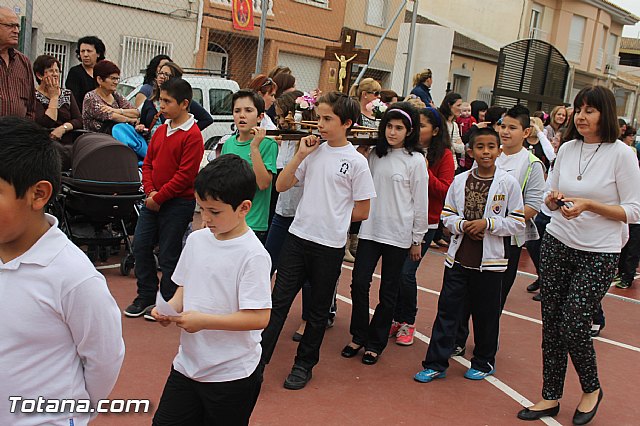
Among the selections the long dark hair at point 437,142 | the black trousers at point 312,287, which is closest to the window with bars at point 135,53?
the long dark hair at point 437,142

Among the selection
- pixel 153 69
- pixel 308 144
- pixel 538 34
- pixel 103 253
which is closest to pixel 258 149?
pixel 308 144

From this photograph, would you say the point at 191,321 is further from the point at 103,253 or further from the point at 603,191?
the point at 103,253

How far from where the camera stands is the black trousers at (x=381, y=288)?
5.59m

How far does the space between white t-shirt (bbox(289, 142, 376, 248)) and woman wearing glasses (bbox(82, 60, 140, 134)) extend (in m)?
3.43

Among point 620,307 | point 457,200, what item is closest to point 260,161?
point 457,200

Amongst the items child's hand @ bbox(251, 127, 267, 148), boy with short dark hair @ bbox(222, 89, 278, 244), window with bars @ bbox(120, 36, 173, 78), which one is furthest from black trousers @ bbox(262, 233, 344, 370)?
window with bars @ bbox(120, 36, 173, 78)

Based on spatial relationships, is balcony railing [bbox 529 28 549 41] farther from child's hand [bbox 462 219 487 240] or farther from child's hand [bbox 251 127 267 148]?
child's hand [bbox 251 127 267 148]

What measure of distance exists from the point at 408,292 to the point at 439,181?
0.97m

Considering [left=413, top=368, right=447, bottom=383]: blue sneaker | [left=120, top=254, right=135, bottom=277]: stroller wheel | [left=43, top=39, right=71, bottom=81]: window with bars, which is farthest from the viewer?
[left=43, top=39, right=71, bottom=81]: window with bars

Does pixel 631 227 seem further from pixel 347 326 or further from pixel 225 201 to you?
pixel 225 201

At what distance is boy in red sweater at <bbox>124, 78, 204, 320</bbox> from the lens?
5.75 meters

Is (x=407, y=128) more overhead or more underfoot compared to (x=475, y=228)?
more overhead

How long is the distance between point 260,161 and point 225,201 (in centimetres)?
220

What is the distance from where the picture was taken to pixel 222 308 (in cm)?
309
